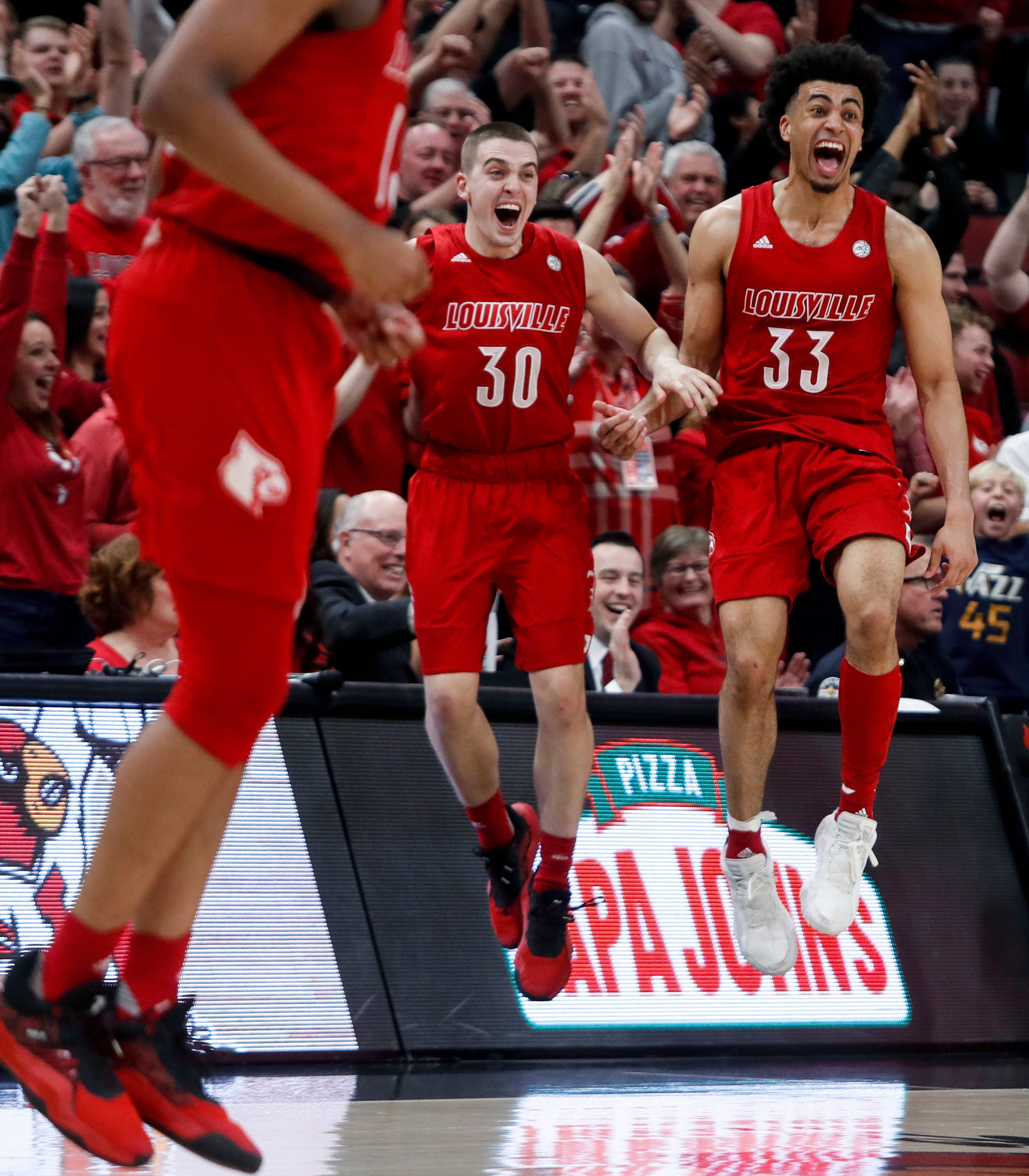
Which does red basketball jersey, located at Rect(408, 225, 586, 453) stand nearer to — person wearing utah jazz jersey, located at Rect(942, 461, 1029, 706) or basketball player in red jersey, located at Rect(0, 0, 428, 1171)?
basketball player in red jersey, located at Rect(0, 0, 428, 1171)

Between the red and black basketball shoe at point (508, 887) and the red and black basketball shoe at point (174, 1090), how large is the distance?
2.39 meters

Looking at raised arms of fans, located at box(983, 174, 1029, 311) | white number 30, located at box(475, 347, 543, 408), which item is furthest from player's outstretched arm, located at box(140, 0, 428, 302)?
raised arms of fans, located at box(983, 174, 1029, 311)

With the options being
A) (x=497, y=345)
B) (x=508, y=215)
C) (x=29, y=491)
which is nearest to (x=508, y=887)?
(x=497, y=345)

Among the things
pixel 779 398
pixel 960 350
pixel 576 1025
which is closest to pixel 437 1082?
pixel 576 1025

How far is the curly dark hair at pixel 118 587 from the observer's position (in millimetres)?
5961

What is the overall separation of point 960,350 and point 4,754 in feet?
17.5

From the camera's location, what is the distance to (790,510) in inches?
219

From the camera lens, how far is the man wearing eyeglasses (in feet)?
23.8

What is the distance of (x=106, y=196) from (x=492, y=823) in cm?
394

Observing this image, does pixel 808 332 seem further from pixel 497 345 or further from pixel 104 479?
pixel 104 479

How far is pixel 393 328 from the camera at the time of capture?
287 cm

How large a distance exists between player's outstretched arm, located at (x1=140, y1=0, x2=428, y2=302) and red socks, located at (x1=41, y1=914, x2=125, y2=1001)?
1.23 meters

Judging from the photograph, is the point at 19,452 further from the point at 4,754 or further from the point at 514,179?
the point at 514,179

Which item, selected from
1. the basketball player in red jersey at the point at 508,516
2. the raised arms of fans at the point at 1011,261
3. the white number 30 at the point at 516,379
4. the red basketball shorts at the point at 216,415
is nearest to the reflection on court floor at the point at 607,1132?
the basketball player in red jersey at the point at 508,516
